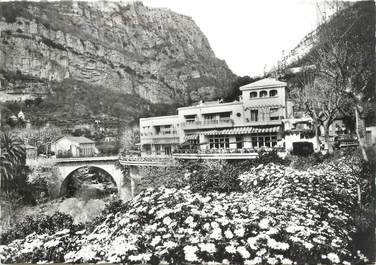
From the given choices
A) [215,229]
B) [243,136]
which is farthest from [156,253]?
[243,136]

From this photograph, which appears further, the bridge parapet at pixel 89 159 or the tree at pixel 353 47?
the bridge parapet at pixel 89 159

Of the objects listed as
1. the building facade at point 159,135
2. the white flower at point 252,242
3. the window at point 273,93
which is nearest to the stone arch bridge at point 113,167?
the building facade at point 159,135

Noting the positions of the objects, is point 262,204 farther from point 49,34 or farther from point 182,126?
point 49,34

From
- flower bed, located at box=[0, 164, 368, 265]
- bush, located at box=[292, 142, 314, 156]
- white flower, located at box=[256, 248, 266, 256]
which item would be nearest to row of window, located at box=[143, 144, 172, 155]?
bush, located at box=[292, 142, 314, 156]

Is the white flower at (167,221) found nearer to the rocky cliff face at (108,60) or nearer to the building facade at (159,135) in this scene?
the building facade at (159,135)

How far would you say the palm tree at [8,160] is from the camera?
10.7 metres

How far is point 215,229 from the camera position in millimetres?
7035

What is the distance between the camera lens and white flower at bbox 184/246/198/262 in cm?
657

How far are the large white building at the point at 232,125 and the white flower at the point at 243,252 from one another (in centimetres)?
2078

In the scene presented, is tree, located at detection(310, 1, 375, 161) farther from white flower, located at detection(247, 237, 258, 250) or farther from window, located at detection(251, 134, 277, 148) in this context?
window, located at detection(251, 134, 277, 148)

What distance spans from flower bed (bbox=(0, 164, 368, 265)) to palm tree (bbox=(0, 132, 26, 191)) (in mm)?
3237

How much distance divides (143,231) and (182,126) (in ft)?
80.1

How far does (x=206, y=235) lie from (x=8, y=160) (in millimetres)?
7454

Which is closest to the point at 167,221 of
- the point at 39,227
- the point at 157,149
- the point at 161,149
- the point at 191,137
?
the point at 39,227
